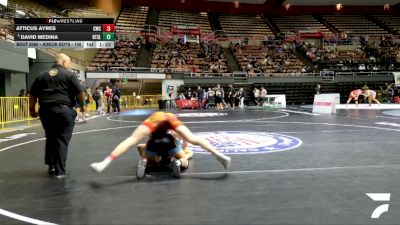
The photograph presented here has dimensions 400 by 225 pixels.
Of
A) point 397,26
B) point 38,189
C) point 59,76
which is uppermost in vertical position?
point 397,26

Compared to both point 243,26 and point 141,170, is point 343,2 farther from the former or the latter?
point 141,170

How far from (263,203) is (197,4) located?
41720 mm

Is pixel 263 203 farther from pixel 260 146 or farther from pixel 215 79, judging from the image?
pixel 215 79

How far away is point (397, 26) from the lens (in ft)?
139

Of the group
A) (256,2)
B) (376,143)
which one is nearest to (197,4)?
(256,2)

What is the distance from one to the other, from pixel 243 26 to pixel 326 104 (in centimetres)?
2673

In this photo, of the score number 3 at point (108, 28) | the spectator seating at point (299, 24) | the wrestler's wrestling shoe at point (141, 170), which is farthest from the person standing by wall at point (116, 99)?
the spectator seating at point (299, 24)

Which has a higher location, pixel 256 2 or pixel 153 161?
pixel 256 2

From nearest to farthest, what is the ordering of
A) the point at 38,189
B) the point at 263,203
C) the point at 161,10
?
the point at 263,203, the point at 38,189, the point at 161,10

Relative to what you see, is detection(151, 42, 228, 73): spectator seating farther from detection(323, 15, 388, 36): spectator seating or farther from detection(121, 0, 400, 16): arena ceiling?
detection(323, 15, 388, 36): spectator seating

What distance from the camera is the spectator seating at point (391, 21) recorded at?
42.1 meters

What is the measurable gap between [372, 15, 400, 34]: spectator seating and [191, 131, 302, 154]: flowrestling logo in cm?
3980

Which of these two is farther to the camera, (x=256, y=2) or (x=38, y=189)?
(x=256, y=2)

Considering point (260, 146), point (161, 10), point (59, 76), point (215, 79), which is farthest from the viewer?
point (161, 10)
